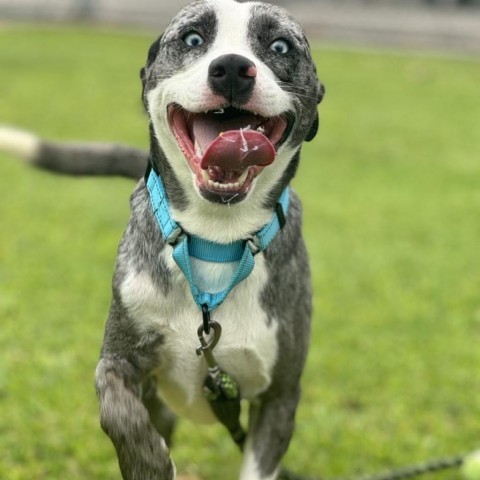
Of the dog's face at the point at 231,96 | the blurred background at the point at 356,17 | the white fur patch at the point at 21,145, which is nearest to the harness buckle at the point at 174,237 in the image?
the dog's face at the point at 231,96

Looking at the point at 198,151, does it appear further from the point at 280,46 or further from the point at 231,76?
the point at 280,46

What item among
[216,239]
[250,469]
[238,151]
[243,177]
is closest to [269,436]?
[250,469]

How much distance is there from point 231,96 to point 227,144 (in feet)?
0.52

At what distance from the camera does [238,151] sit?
2.70m

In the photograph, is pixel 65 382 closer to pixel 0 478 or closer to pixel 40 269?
pixel 0 478

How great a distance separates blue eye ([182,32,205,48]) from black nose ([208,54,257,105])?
24 centimetres

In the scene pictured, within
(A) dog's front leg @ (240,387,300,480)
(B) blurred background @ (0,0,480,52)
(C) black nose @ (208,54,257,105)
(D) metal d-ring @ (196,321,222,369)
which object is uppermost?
(C) black nose @ (208,54,257,105)

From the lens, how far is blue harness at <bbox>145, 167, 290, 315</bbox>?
9.88 feet

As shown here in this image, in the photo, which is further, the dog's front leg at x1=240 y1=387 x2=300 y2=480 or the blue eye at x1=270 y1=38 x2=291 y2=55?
the dog's front leg at x1=240 y1=387 x2=300 y2=480

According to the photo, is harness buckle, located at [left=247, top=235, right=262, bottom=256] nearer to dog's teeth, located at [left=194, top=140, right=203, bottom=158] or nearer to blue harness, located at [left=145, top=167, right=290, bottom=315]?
blue harness, located at [left=145, top=167, right=290, bottom=315]

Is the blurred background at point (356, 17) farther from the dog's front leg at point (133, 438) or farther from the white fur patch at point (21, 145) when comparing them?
the dog's front leg at point (133, 438)

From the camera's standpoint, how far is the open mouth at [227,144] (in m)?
2.73

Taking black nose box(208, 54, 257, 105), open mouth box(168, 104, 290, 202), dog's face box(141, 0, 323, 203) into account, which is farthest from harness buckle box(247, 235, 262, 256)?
black nose box(208, 54, 257, 105)

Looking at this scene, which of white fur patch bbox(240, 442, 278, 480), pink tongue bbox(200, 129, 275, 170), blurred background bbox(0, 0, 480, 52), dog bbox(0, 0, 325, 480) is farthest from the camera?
blurred background bbox(0, 0, 480, 52)
